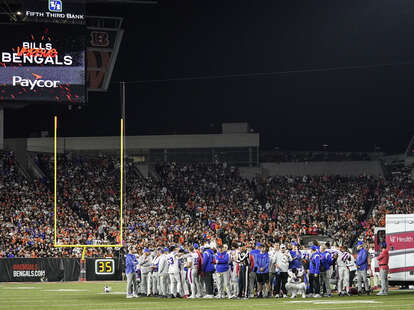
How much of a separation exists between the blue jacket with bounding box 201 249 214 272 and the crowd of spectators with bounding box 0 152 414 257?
1320cm

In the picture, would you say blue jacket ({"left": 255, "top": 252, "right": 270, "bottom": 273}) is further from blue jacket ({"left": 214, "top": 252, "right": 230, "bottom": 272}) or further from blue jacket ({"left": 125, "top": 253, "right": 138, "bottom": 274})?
blue jacket ({"left": 125, "top": 253, "right": 138, "bottom": 274})

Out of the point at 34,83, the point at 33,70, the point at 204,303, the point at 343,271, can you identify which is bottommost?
the point at 204,303

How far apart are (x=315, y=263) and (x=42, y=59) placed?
11201 mm

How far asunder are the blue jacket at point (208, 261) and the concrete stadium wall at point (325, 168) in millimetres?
28027

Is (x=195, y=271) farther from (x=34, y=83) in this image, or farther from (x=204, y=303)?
(x=34, y=83)

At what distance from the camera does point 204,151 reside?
47.2 m

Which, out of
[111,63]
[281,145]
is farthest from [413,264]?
[281,145]

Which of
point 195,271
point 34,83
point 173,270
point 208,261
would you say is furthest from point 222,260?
point 34,83

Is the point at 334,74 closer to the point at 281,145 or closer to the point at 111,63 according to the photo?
the point at 281,145

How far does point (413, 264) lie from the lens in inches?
834

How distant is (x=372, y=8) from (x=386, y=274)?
58.1ft

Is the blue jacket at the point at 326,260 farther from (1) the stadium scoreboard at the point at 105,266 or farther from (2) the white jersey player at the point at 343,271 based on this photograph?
(1) the stadium scoreboard at the point at 105,266

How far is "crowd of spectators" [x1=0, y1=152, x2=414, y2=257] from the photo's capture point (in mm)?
35250

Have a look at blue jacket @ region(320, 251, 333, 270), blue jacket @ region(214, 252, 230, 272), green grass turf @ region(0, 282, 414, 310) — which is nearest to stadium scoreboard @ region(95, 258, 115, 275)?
green grass turf @ region(0, 282, 414, 310)
